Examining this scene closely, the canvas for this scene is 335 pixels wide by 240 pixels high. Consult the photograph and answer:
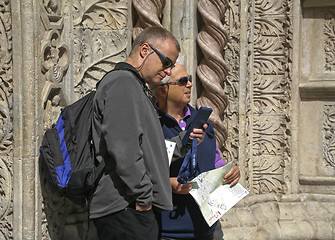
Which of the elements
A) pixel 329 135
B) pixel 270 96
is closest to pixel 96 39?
pixel 270 96

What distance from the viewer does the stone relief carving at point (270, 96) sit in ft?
11.6

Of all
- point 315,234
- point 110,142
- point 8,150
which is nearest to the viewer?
point 110,142

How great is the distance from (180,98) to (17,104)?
2.91 feet

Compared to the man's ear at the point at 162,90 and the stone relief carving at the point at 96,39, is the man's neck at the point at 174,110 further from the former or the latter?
the stone relief carving at the point at 96,39

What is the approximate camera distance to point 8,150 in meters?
2.36

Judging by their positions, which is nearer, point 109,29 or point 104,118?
point 104,118

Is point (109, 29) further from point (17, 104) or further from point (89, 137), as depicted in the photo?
point (89, 137)

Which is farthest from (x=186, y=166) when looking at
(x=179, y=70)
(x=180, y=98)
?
(x=179, y=70)

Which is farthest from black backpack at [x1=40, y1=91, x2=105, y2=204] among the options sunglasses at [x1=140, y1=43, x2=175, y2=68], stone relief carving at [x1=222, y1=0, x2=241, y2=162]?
stone relief carving at [x1=222, y1=0, x2=241, y2=162]

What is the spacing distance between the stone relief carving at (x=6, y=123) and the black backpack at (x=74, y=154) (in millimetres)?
305

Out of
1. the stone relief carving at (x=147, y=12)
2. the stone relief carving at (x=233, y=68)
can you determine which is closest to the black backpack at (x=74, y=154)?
the stone relief carving at (x=147, y=12)

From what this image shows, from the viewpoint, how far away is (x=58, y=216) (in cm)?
258

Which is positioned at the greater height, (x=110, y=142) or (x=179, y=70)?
(x=179, y=70)

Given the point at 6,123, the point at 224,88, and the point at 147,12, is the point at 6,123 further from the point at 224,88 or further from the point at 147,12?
the point at 224,88
